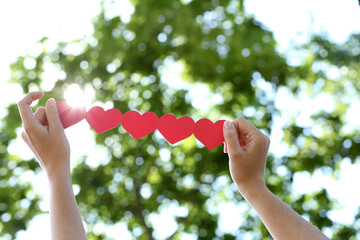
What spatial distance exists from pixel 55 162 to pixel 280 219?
0.76 meters

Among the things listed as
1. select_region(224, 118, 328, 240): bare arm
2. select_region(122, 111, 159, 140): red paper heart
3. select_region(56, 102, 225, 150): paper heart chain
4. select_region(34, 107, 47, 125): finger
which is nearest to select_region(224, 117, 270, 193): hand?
select_region(224, 118, 328, 240): bare arm

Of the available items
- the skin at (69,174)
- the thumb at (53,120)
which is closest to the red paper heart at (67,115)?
the skin at (69,174)

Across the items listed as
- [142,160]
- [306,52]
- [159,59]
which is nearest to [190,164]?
[142,160]

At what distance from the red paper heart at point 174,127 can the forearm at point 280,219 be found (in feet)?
2.73

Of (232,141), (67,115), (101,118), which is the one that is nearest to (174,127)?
(101,118)

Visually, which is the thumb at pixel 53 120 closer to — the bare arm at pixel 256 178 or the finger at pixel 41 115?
the finger at pixel 41 115

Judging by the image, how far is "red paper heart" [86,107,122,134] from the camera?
2066mm

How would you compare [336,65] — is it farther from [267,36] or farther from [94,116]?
[94,116]

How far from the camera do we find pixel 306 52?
32.7 feet

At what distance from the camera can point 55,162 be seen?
50.8 inches

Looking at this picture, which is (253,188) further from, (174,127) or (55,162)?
(174,127)

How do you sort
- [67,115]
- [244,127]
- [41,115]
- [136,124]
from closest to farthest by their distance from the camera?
1. [41,115]
2. [244,127]
3. [67,115]
4. [136,124]

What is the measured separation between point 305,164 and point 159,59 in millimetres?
4246

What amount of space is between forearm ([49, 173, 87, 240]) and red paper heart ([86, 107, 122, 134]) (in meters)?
0.82
